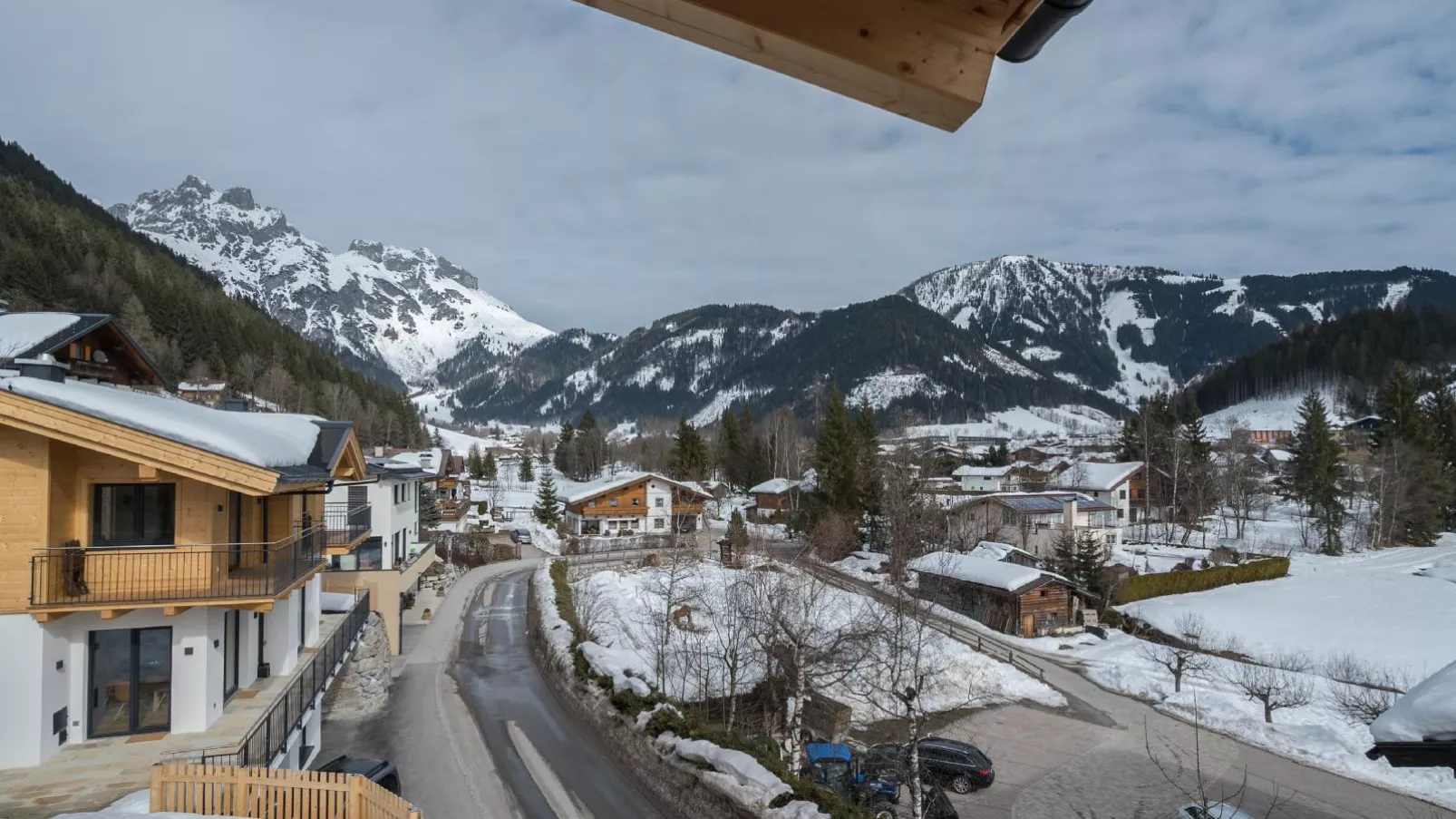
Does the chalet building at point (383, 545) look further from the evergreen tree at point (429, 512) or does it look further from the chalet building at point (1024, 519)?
the chalet building at point (1024, 519)

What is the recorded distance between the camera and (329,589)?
25859 millimetres

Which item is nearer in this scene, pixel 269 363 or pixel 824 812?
pixel 824 812

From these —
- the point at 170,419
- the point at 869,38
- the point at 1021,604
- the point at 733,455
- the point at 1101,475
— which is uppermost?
the point at 869,38

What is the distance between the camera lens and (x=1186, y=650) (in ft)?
106

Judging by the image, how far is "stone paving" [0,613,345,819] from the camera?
9289 millimetres

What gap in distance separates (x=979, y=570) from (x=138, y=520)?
35.4m

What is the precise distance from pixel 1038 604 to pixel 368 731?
29607 mm

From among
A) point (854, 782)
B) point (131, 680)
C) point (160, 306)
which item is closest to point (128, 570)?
point (131, 680)

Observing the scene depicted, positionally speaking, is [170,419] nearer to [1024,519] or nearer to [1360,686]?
[1360,686]

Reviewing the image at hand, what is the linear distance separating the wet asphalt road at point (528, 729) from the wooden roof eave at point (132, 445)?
8216mm

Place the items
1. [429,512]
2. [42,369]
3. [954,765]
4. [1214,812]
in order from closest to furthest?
[42,369]
[1214,812]
[954,765]
[429,512]

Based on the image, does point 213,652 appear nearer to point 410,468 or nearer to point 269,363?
point 410,468

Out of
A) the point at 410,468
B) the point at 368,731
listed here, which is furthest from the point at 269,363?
the point at 368,731

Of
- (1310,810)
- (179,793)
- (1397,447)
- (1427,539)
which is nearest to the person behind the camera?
(179,793)
